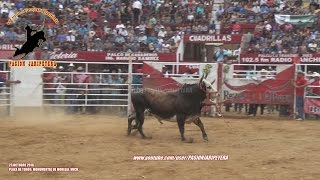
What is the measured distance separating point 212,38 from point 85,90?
7556 millimetres

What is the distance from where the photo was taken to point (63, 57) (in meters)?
19.7

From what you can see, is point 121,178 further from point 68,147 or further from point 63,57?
point 63,57

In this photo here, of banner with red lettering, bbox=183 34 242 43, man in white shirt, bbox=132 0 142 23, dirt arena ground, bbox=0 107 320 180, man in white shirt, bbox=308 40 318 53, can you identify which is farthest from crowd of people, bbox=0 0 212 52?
dirt arena ground, bbox=0 107 320 180

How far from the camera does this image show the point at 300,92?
1500 centimetres

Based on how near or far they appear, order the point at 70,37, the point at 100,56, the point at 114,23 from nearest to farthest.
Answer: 1. the point at 100,56
2. the point at 70,37
3. the point at 114,23

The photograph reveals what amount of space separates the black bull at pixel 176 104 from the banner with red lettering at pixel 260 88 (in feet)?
15.6

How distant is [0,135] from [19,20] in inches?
478

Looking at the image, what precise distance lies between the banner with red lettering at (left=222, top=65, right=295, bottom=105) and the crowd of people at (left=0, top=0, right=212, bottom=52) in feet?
21.8

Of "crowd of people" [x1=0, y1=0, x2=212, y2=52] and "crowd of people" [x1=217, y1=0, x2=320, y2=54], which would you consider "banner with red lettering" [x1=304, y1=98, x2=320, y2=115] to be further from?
"crowd of people" [x1=0, y1=0, x2=212, y2=52]

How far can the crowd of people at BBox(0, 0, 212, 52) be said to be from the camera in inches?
871

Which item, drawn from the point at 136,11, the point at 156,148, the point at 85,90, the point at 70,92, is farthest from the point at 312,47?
the point at 156,148

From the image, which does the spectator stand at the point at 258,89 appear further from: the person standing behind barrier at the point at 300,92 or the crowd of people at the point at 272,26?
the crowd of people at the point at 272,26

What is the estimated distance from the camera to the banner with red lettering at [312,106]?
14898mm

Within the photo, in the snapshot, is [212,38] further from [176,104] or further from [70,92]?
[176,104]
